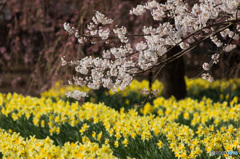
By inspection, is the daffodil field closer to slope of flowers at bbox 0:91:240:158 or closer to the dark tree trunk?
slope of flowers at bbox 0:91:240:158

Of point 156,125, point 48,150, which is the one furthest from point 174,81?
point 48,150

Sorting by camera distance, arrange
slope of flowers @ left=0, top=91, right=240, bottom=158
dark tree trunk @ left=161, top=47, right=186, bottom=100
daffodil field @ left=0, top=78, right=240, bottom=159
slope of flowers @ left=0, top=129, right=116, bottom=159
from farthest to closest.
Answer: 1. dark tree trunk @ left=161, top=47, right=186, bottom=100
2. slope of flowers @ left=0, top=91, right=240, bottom=158
3. daffodil field @ left=0, top=78, right=240, bottom=159
4. slope of flowers @ left=0, top=129, right=116, bottom=159

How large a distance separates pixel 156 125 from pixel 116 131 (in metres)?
0.38

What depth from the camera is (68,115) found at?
12.5 ft

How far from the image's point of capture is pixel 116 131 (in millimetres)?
3031

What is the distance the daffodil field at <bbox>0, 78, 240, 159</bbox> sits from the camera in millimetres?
2430

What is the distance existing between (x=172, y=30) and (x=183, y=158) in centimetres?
96

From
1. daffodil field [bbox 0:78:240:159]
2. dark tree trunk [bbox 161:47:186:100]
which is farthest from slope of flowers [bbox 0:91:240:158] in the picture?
dark tree trunk [bbox 161:47:186:100]

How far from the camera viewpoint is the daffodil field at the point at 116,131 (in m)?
2.43

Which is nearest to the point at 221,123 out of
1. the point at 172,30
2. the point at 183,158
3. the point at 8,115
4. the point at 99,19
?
the point at 183,158

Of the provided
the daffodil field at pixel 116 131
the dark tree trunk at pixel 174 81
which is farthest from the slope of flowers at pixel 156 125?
the dark tree trunk at pixel 174 81

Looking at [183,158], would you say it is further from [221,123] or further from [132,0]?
[132,0]

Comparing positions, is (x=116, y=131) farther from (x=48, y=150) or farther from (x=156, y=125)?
(x=48, y=150)

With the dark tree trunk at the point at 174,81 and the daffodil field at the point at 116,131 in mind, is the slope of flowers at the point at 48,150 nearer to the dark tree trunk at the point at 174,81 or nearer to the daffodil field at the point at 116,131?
the daffodil field at the point at 116,131
